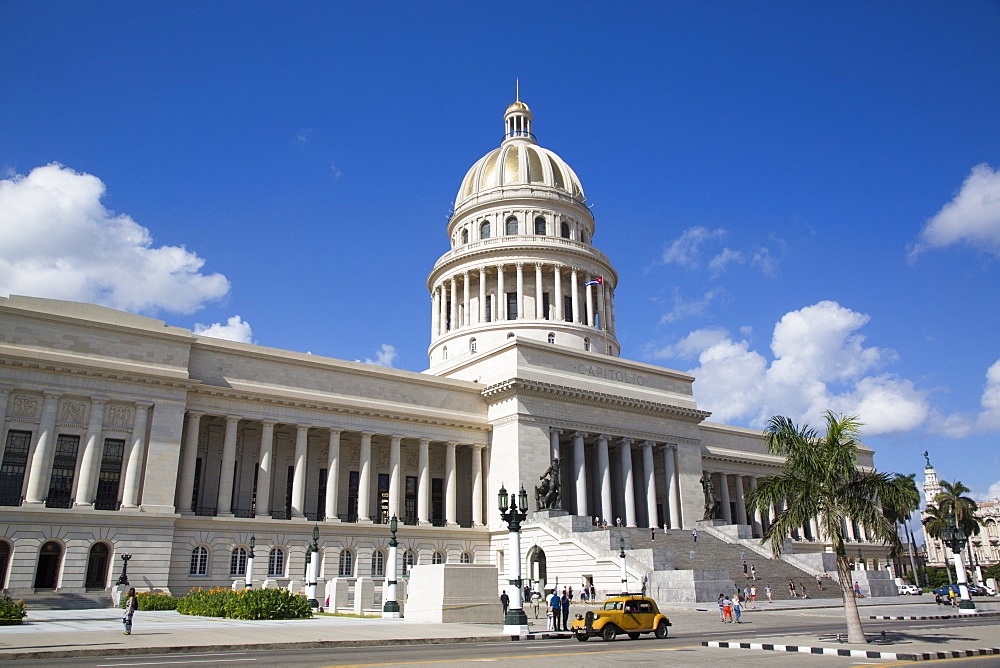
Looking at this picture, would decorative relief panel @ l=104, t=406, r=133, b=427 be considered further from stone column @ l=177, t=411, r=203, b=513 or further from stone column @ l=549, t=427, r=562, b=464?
stone column @ l=549, t=427, r=562, b=464

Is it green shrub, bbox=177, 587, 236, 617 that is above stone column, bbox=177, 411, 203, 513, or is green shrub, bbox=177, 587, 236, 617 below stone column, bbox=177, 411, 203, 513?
below

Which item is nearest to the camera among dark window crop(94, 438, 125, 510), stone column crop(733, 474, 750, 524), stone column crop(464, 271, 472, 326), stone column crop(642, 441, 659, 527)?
dark window crop(94, 438, 125, 510)

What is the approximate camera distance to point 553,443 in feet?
181

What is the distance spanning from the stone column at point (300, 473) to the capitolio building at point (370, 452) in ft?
0.67

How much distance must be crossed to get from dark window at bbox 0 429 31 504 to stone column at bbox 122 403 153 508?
4862 mm

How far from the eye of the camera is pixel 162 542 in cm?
4197

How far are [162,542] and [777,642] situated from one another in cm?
3289

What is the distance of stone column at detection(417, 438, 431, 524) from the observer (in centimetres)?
5231

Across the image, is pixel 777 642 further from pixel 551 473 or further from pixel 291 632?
pixel 551 473

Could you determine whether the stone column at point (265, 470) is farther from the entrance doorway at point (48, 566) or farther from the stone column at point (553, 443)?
the stone column at point (553, 443)

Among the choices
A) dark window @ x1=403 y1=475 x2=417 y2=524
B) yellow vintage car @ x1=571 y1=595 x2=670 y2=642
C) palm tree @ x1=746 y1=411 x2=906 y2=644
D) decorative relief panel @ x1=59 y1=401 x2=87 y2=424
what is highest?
decorative relief panel @ x1=59 y1=401 x2=87 y2=424

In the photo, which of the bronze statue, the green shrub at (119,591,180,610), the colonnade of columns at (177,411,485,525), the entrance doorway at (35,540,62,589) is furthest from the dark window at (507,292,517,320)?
the entrance doorway at (35,540,62,589)

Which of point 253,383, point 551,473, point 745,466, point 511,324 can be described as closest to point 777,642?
point 551,473

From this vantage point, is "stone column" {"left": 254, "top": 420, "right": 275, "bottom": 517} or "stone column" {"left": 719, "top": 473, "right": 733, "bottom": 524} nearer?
"stone column" {"left": 254, "top": 420, "right": 275, "bottom": 517}
